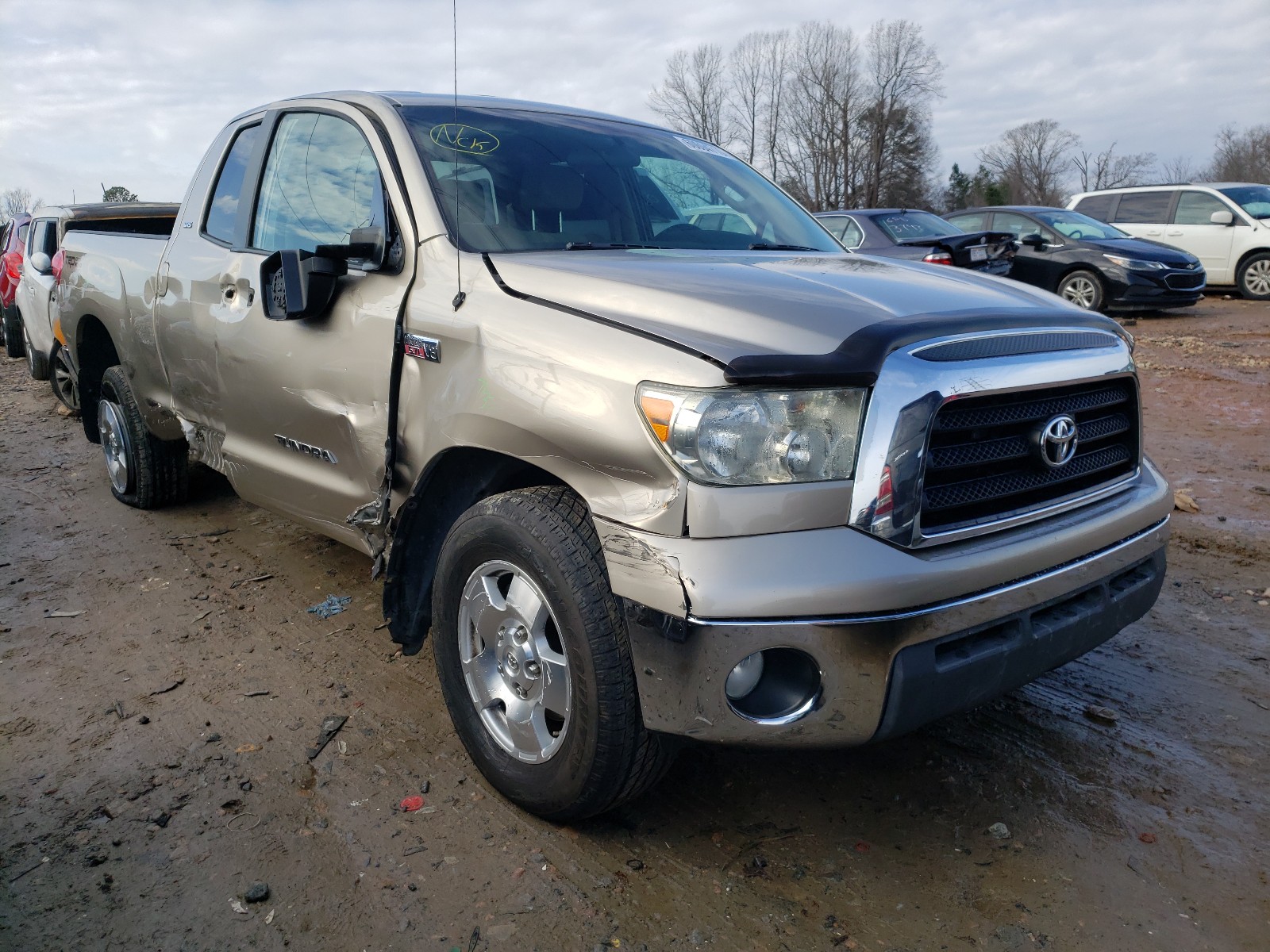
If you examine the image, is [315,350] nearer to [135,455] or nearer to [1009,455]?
[1009,455]

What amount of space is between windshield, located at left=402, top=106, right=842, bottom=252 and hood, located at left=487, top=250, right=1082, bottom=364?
0.66ft

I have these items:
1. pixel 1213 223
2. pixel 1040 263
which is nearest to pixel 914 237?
pixel 1040 263

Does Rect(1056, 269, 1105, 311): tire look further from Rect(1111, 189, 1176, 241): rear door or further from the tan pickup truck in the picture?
the tan pickup truck

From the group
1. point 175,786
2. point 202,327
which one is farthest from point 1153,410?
point 175,786

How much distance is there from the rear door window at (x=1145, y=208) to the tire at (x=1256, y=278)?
4.47ft

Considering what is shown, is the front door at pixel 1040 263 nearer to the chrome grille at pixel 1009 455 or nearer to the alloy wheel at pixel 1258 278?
the alloy wheel at pixel 1258 278

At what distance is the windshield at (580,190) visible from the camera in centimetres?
286

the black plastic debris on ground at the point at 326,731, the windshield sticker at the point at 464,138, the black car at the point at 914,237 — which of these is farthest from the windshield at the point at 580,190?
the black car at the point at 914,237

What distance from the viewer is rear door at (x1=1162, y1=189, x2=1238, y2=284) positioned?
14453 mm

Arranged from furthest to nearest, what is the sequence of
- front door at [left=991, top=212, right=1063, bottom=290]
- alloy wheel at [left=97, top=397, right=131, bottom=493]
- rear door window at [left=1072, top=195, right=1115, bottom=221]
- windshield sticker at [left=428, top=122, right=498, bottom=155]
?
rear door window at [left=1072, top=195, right=1115, bottom=221]
front door at [left=991, top=212, right=1063, bottom=290]
alloy wheel at [left=97, top=397, right=131, bottom=493]
windshield sticker at [left=428, top=122, right=498, bottom=155]

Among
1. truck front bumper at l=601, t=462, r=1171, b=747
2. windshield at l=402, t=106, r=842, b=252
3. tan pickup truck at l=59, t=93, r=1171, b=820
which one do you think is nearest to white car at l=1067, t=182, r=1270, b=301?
windshield at l=402, t=106, r=842, b=252

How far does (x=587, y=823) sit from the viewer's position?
96.9 inches

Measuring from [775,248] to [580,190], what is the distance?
0.72 metres

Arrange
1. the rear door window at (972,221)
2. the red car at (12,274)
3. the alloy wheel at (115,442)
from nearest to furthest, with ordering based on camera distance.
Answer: the alloy wheel at (115,442) < the red car at (12,274) < the rear door window at (972,221)
